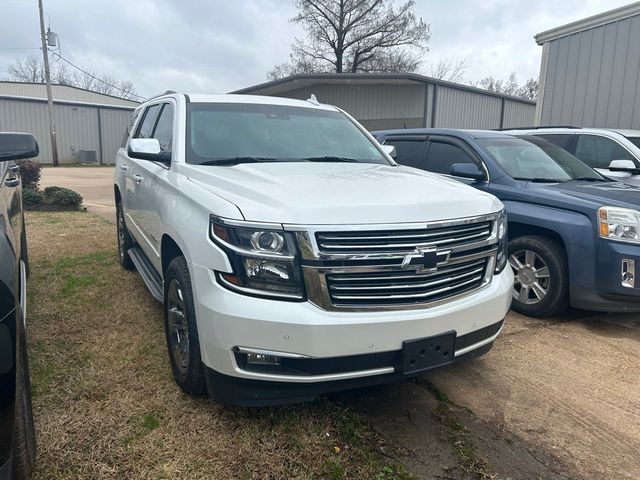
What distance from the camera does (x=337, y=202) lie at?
95.3 inches

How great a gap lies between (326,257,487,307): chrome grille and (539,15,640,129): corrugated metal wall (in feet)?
32.4

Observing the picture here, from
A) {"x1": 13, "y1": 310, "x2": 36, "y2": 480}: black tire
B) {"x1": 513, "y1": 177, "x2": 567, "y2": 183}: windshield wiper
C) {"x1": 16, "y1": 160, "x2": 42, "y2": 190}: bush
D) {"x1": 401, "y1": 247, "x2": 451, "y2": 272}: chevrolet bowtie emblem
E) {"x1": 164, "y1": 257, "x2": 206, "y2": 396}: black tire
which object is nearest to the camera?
{"x1": 13, "y1": 310, "x2": 36, "y2": 480}: black tire

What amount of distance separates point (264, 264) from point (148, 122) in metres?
3.18

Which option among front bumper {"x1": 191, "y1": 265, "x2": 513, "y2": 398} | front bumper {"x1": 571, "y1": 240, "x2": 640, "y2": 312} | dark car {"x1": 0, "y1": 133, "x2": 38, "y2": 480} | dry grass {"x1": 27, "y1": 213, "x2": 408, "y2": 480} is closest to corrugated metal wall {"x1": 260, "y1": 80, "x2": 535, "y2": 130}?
front bumper {"x1": 571, "y1": 240, "x2": 640, "y2": 312}

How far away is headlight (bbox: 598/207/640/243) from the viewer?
157 inches

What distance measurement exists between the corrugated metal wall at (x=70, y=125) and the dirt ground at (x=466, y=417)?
95.7 ft

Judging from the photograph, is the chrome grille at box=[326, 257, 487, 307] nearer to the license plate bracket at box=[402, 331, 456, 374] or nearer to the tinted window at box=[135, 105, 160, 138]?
the license plate bracket at box=[402, 331, 456, 374]

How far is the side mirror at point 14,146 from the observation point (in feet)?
7.47

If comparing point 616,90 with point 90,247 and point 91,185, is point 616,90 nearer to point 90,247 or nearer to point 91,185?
point 90,247

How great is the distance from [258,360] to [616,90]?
10920 mm

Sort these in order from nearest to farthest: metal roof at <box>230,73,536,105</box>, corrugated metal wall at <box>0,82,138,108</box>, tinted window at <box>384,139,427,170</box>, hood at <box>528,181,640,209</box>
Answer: hood at <box>528,181,640,209</box> < tinted window at <box>384,139,427,170</box> < metal roof at <box>230,73,536,105</box> < corrugated metal wall at <box>0,82,138,108</box>

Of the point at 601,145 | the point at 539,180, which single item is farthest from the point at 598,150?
the point at 539,180

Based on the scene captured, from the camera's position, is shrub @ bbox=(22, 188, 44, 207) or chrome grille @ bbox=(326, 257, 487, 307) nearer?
chrome grille @ bbox=(326, 257, 487, 307)

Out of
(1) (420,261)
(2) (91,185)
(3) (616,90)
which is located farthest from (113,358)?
(2) (91,185)
